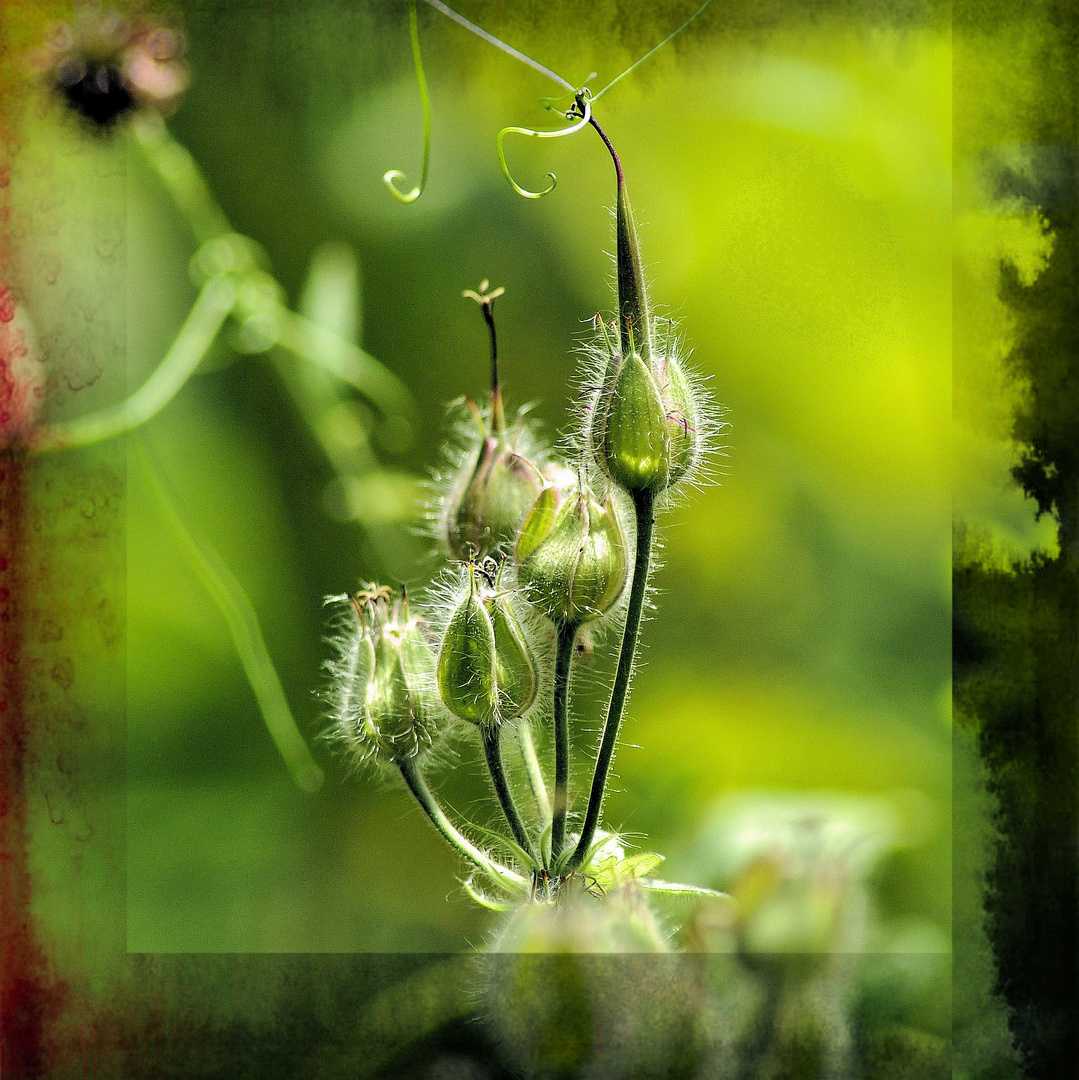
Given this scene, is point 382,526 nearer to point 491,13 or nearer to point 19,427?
point 19,427

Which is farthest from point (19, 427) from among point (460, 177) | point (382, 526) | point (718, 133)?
point (718, 133)

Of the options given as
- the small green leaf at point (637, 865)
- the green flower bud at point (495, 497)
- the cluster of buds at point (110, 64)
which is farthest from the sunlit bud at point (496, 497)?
the cluster of buds at point (110, 64)

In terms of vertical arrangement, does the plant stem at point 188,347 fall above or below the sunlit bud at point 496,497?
above

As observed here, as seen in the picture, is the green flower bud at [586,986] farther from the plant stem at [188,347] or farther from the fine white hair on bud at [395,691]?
the plant stem at [188,347]

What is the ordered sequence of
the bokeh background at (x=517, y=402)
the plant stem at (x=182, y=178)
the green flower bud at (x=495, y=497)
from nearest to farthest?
the green flower bud at (x=495, y=497) < the bokeh background at (x=517, y=402) < the plant stem at (x=182, y=178)

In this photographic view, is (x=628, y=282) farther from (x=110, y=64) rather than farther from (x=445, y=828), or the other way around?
(x=110, y=64)

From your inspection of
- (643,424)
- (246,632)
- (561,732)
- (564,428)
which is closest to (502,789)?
(561,732)
